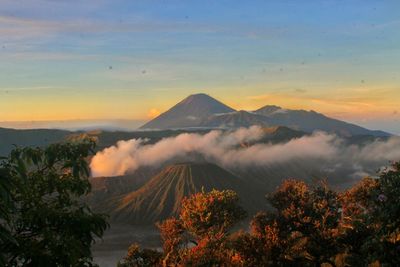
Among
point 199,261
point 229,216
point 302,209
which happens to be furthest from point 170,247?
point 229,216

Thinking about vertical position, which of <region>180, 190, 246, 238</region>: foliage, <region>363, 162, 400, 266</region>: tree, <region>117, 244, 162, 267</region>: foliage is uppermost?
<region>363, 162, 400, 266</region>: tree

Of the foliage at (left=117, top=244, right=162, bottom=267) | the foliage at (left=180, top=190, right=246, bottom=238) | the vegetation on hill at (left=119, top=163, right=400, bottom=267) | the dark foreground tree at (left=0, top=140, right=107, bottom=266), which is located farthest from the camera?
the foliage at (left=180, top=190, right=246, bottom=238)

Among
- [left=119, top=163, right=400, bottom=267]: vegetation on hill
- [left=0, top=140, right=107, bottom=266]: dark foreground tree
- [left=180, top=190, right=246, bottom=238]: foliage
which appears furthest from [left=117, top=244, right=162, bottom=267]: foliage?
[left=0, top=140, right=107, bottom=266]: dark foreground tree

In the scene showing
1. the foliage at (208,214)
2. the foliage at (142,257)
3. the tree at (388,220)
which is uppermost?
the tree at (388,220)

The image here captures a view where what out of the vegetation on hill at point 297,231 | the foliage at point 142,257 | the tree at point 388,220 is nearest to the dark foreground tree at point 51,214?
the vegetation on hill at point 297,231

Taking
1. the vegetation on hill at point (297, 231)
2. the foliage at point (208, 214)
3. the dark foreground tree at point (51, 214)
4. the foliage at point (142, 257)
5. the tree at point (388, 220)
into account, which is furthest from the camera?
the foliage at point (208, 214)

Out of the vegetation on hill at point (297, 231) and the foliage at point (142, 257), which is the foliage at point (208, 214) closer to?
the vegetation on hill at point (297, 231)

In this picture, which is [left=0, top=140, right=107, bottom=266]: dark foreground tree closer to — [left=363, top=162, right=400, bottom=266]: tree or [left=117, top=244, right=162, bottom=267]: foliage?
[left=363, top=162, right=400, bottom=266]: tree
